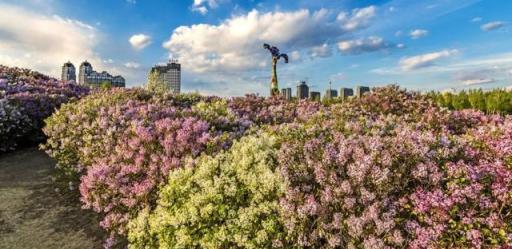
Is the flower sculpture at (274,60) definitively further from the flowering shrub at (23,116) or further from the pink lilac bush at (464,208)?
the pink lilac bush at (464,208)

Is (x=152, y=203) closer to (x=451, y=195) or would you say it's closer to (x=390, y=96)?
(x=451, y=195)

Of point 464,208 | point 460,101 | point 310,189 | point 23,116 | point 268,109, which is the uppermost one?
point 460,101

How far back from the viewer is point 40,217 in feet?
26.2

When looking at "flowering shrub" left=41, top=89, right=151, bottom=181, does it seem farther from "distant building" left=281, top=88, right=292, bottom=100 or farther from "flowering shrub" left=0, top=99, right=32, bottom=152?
"distant building" left=281, top=88, right=292, bottom=100

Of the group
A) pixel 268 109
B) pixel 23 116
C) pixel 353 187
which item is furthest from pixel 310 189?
pixel 23 116

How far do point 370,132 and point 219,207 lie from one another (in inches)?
96.7

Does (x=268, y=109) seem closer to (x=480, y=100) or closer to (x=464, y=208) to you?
(x=464, y=208)

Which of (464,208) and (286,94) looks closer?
(464,208)

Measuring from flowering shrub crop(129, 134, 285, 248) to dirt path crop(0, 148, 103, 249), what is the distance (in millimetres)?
1616

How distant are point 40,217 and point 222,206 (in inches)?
160

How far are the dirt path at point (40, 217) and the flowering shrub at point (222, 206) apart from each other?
5.30 ft

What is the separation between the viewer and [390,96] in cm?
1411

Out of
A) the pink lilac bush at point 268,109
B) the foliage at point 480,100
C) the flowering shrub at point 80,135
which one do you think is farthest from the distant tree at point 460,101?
the flowering shrub at point 80,135

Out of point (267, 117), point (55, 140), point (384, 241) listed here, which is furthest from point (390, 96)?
point (384, 241)
